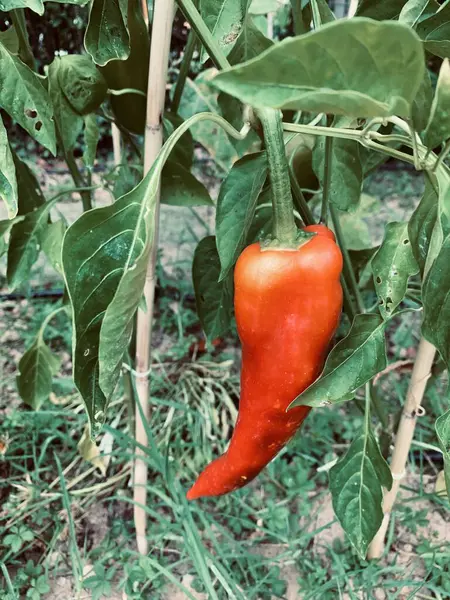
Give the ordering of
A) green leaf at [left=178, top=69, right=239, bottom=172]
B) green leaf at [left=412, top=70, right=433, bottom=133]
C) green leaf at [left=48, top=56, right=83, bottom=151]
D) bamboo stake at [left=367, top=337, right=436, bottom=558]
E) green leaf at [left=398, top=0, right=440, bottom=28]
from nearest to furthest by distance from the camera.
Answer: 1. green leaf at [left=412, top=70, right=433, bottom=133]
2. green leaf at [left=398, top=0, right=440, bottom=28]
3. green leaf at [left=48, top=56, right=83, bottom=151]
4. bamboo stake at [left=367, top=337, right=436, bottom=558]
5. green leaf at [left=178, top=69, right=239, bottom=172]

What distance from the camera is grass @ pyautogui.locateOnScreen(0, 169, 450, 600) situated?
864 millimetres

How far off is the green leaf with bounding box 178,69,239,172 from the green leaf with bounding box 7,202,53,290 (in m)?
0.40

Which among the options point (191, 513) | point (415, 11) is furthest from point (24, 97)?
point (191, 513)

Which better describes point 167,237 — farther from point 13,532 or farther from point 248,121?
point 248,121

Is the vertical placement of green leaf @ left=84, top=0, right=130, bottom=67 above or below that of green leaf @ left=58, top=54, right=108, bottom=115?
above

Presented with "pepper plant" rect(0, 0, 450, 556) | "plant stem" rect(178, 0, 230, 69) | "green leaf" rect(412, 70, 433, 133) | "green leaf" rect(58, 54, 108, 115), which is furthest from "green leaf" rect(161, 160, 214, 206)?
"green leaf" rect(412, 70, 433, 133)

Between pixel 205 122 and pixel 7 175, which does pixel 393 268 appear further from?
pixel 205 122

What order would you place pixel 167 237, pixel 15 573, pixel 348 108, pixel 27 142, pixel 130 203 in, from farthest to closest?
1. pixel 27 142
2. pixel 167 237
3. pixel 15 573
4. pixel 130 203
5. pixel 348 108

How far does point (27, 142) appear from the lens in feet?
9.37

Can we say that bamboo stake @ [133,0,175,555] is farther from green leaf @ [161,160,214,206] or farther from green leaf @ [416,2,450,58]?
green leaf @ [416,2,450,58]

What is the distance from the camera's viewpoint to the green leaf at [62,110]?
1.95ft

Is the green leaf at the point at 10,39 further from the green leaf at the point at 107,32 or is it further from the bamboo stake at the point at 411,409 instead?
the bamboo stake at the point at 411,409

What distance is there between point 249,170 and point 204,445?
0.72m

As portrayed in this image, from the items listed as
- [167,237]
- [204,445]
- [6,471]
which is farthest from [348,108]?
[167,237]
